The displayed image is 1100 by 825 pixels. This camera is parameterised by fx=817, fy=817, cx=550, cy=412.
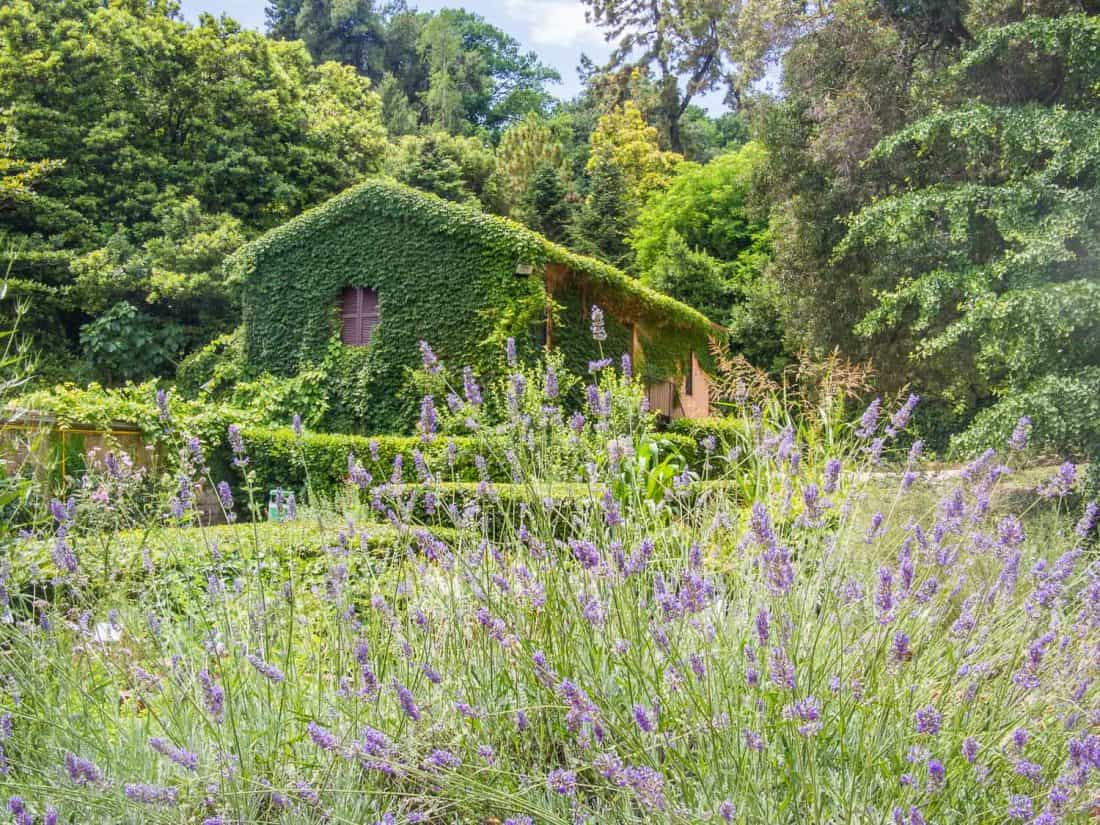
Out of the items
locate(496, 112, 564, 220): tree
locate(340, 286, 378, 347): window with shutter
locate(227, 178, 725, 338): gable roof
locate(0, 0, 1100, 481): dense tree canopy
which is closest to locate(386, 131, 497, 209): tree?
locate(0, 0, 1100, 481): dense tree canopy

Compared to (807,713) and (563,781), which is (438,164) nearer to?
(563,781)

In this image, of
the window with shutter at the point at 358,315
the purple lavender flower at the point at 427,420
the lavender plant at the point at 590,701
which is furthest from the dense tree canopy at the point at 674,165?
the purple lavender flower at the point at 427,420

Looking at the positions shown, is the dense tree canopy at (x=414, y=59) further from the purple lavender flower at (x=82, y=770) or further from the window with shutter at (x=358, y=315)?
the purple lavender flower at (x=82, y=770)

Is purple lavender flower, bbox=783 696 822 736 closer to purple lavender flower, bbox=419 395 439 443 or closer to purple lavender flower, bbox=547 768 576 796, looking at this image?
purple lavender flower, bbox=547 768 576 796

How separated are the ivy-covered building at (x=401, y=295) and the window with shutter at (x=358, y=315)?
2 cm

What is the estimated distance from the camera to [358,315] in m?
15.2

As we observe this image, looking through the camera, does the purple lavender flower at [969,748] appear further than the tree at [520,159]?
No

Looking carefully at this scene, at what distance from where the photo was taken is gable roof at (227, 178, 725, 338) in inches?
550

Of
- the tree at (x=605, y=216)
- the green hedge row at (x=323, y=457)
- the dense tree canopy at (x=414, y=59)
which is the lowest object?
the green hedge row at (x=323, y=457)

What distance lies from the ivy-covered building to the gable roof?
Answer: 0.9 inches

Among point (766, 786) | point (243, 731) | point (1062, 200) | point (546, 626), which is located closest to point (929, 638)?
point (766, 786)

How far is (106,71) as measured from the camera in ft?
71.4

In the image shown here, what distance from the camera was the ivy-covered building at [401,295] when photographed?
13898 mm

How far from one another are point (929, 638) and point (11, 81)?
1001 inches
